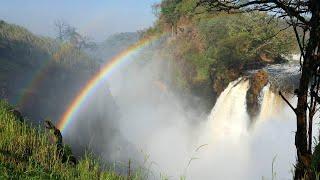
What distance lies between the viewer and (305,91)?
205 inches

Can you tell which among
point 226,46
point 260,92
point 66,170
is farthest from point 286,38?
point 66,170

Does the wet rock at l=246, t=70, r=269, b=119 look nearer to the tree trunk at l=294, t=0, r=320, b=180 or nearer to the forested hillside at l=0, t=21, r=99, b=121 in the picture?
the tree trunk at l=294, t=0, r=320, b=180

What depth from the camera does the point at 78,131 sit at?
81.6m

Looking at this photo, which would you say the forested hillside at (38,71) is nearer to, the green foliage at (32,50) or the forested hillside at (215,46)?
the green foliage at (32,50)

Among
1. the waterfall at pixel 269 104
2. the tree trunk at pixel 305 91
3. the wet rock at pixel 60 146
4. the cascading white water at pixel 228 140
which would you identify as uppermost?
the tree trunk at pixel 305 91

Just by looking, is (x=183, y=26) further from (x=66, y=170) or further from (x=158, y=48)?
(x=66, y=170)

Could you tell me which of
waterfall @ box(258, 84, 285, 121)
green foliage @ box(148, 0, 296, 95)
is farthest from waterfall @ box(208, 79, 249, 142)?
green foliage @ box(148, 0, 296, 95)

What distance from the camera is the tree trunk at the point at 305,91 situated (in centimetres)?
514

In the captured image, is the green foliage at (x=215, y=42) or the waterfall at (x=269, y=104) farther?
the green foliage at (x=215, y=42)

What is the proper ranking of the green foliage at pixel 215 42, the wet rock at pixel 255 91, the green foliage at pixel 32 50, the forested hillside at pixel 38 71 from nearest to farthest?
the wet rock at pixel 255 91 < the green foliage at pixel 215 42 < the forested hillside at pixel 38 71 < the green foliage at pixel 32 50

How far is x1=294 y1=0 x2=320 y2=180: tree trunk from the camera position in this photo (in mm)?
5141

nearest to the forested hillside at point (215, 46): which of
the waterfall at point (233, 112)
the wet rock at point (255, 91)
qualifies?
the wet rock at point (255, 91)

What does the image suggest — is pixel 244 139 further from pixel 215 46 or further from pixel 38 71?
pixel 38 71

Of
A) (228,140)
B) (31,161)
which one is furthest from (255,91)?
(31,161)
